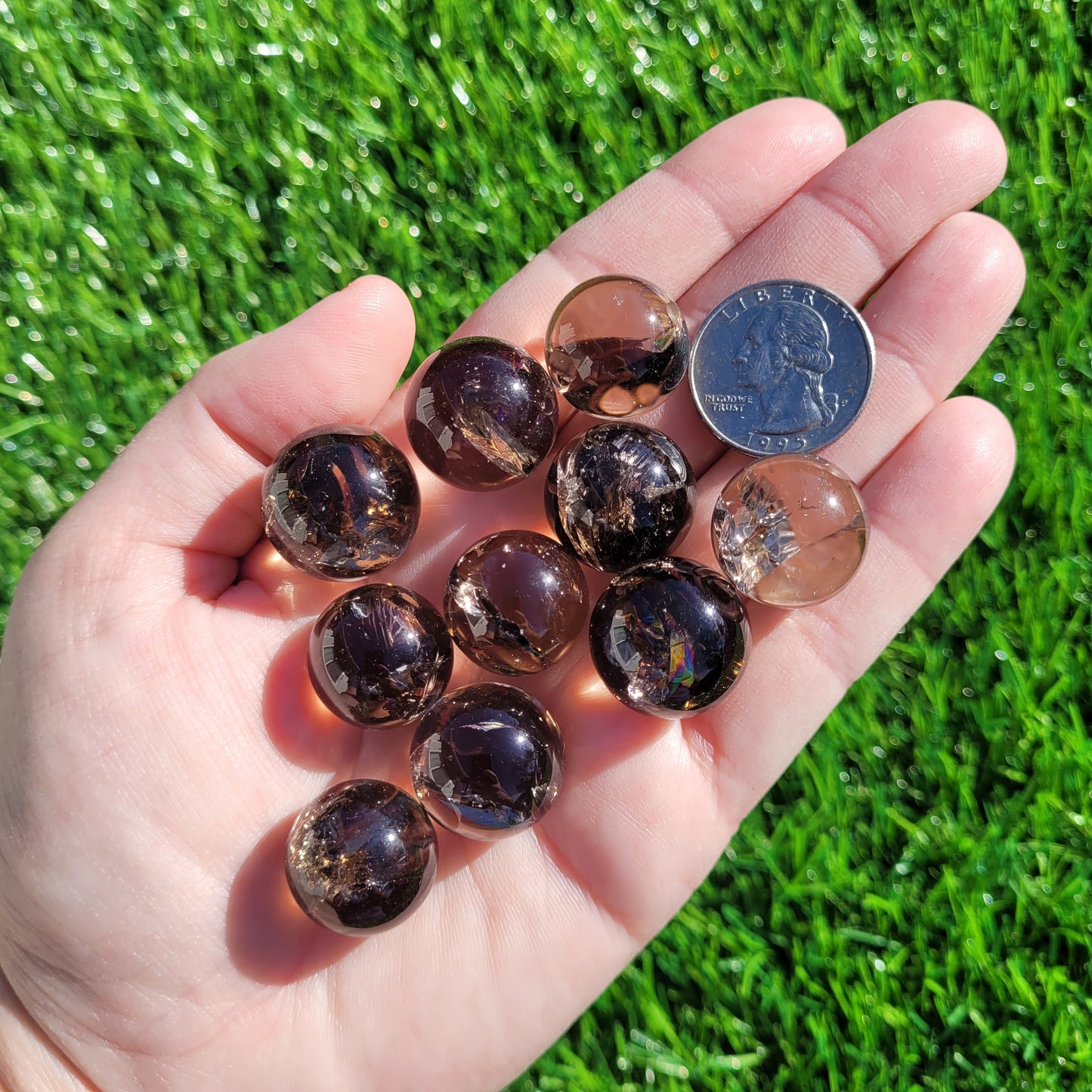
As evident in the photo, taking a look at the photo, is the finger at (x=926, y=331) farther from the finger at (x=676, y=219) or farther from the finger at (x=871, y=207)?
the finger at (x=676, y=219)

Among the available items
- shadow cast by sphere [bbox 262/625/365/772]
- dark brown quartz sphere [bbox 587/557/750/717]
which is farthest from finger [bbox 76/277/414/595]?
dark brown quartz sphere [bbox 587/557/750/717]

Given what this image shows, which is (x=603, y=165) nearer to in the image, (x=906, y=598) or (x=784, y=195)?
(x=784, y=195)

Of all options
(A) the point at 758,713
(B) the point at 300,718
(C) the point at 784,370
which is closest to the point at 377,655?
(B) the point at 300,718

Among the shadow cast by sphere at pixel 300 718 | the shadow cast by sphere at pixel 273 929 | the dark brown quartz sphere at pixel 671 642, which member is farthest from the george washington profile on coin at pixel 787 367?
the shadow cast by sphere at pixel 273 929

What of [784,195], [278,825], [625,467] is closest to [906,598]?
[625,467]

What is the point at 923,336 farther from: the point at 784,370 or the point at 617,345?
the point at 617,345

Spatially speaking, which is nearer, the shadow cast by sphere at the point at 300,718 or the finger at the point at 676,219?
the shadow cast by sphere at the point at 300,718
